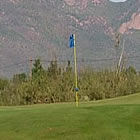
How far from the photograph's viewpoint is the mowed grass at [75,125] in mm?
14312

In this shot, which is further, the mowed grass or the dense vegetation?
the dense vegetation

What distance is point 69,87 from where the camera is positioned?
4344 cm

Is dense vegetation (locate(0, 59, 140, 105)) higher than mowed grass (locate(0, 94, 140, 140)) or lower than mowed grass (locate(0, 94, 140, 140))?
higher

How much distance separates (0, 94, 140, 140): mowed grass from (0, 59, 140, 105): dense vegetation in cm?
2452

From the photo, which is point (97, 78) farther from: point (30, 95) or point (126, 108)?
point (126, 108)

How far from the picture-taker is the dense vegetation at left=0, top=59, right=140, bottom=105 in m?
43.3

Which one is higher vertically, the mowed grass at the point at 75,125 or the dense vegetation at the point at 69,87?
the dense vegetation at the point at 69,87

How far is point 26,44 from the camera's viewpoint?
550 feet

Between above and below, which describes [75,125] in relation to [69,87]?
below

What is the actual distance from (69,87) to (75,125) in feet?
92.1

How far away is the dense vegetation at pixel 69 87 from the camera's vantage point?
43.3 metres

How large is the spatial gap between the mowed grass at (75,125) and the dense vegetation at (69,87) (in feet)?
80.5

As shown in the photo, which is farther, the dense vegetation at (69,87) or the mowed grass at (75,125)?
the dense vegetation at (69,87)

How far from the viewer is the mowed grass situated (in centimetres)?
1431
